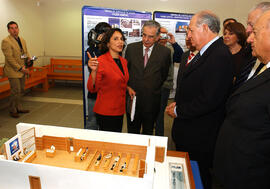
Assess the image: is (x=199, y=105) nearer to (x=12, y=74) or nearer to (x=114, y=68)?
(x=114, y=68)

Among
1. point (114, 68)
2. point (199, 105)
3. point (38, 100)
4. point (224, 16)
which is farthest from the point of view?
point (224, 16)

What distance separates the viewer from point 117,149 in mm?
1331

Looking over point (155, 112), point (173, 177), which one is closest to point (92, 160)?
point (173, 177)

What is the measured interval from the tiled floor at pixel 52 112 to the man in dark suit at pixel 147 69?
91cm

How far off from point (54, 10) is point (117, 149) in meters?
6.54

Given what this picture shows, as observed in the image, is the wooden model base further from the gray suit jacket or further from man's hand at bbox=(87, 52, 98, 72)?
the gray suit jacket

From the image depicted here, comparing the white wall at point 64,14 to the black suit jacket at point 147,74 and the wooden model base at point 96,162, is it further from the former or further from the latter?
the wooden model base at point 96,162

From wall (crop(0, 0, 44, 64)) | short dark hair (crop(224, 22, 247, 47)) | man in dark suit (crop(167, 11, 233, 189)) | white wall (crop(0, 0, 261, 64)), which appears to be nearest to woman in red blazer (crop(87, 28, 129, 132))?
man in dark suit (crop(167, 11, 233, 189))

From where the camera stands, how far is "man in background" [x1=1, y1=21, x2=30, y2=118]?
400cm

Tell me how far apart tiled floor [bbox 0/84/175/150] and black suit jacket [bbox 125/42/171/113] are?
96 centimetres

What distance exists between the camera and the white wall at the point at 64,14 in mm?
5875

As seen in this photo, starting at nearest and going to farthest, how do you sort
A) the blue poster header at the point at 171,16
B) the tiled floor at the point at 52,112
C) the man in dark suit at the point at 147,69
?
the man in dark suit at the point at 147,69 → the tiled floor at the point at 52,112 → the blue poster header at the point at 171,16

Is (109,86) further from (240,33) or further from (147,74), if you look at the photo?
(240,33)

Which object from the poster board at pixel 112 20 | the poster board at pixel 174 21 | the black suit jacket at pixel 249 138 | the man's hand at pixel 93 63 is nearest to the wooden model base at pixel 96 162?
the black suit jacket at pixel 249 138
